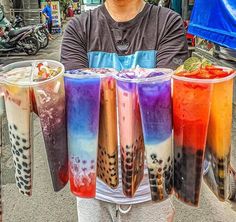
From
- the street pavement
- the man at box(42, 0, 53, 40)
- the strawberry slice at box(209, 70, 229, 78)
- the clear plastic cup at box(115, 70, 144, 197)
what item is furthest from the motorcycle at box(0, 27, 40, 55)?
the strawberry slice at box(209, 70, 229, 78)

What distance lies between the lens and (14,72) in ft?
3.80

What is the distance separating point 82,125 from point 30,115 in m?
0.16

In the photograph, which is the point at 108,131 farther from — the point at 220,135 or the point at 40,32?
the point at 40,32

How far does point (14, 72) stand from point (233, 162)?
10.3 ft

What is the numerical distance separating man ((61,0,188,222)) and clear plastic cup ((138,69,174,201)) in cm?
32

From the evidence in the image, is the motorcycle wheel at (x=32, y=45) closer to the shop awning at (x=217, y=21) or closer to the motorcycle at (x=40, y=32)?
the motorcycle at (x=40, y=32)

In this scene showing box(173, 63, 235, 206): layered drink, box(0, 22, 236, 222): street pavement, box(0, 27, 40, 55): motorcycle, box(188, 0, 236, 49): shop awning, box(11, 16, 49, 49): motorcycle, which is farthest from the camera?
box(11, 16, 49, 49): motorcycle

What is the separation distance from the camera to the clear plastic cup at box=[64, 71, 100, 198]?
1106 millimetres

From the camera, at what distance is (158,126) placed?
42.8 inches

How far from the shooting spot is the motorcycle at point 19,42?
38.4 ft

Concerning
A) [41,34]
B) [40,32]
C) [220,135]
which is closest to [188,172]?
[220,135]

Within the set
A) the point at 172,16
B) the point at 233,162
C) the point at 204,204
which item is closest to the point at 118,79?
the point at 172,16

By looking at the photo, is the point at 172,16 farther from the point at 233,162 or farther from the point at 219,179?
the point at 233,162

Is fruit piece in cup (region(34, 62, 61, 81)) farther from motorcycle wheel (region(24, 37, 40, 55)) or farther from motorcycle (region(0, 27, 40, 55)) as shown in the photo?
motorcycle wheel (region(24, 37, 40, 55))
